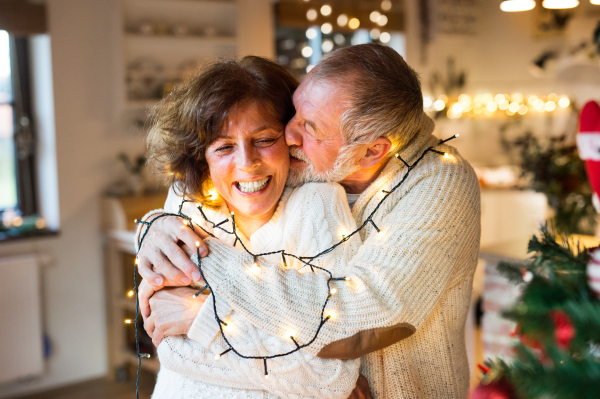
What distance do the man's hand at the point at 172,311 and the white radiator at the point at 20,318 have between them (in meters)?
2.14

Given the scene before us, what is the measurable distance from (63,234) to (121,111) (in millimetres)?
833

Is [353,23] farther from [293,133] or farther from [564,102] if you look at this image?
[293,133]

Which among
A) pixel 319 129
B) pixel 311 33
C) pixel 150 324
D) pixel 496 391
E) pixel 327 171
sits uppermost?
pixel 311 33

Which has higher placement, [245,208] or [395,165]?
[395,165]

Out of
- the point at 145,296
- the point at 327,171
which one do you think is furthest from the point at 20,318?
the point at 327,171

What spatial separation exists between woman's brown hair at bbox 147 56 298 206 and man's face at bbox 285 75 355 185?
70 mm

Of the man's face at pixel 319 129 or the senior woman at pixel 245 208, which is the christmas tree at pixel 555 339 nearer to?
the senior woman at pixel 245 208

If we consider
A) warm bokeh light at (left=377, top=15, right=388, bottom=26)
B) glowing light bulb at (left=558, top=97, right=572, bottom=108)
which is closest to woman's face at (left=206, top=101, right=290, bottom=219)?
warm bokeh light at (left=377, top=15, right=388, bottom=26)

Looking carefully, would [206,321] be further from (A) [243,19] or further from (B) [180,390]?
(A) [243,19]

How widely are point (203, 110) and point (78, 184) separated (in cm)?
233

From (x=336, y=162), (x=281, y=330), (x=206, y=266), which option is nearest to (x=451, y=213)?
(x=336, y=162)

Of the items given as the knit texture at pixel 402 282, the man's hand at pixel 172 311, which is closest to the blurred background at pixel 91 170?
the knit texture at pixel 402 282

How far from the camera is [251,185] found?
1.35m

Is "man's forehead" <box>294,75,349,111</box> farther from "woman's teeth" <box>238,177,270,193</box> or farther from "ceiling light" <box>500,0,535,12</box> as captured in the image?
"ceiling light" <box>500,0,535,12</box>
